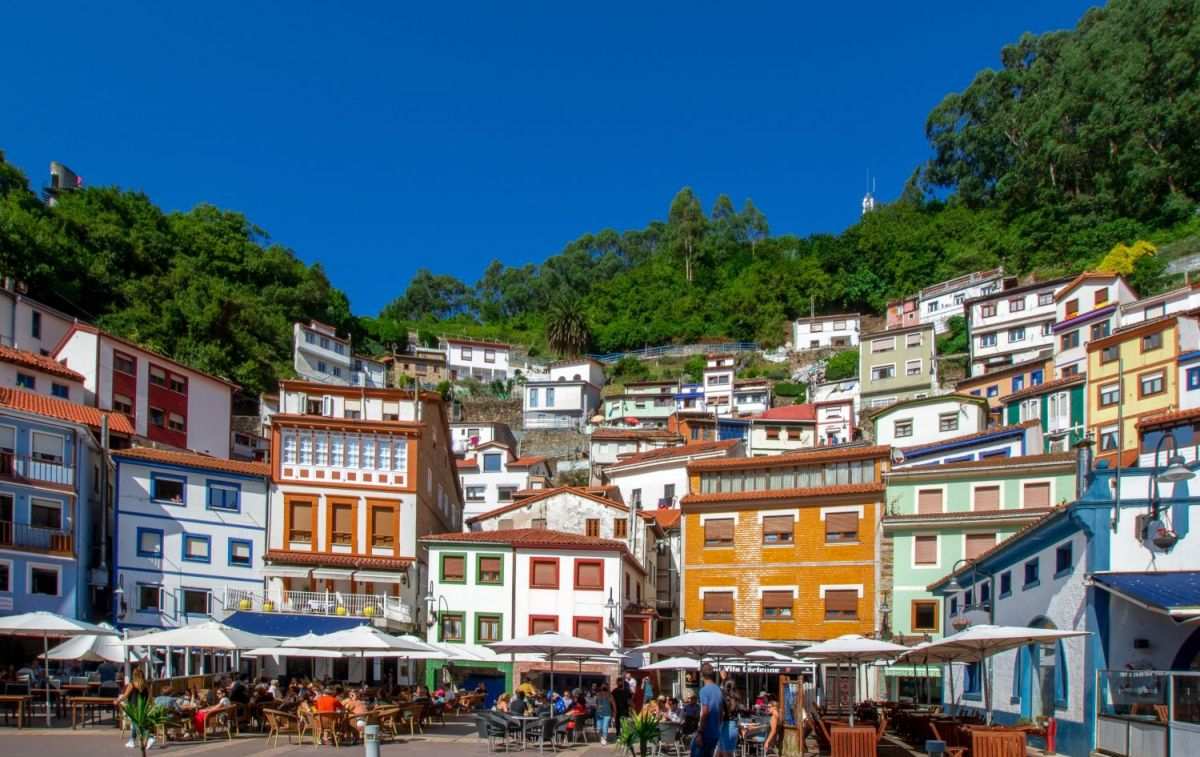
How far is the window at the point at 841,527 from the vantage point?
43.9 meters

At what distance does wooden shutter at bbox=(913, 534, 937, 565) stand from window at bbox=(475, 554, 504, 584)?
15570mm

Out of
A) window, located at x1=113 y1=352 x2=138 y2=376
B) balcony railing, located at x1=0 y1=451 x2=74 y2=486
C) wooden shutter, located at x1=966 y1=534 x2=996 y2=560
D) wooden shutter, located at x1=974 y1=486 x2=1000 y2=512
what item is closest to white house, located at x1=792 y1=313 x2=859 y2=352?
wooden shutter, located at x1=974 y1=486 x2=1000 y2=512

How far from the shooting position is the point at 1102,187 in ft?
307

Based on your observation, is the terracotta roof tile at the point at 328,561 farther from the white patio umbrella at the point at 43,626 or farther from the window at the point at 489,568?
the white patio umbrella at the point at 43,626

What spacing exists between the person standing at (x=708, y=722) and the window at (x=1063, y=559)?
10896mm

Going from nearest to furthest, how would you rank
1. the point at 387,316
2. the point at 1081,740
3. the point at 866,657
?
the point at 1081,740 → the point at 866,657 → the point at 387,316

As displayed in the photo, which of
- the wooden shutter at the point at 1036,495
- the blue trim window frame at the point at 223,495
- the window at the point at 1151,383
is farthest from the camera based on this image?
the window at the point at 1151,383

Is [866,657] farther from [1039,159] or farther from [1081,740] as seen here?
[1039,159]

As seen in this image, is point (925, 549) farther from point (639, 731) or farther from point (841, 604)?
point (639, 731)

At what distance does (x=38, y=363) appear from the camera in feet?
153

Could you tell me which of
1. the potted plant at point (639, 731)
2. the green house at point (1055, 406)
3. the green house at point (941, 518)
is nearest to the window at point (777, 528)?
the green house at point (941, 518)

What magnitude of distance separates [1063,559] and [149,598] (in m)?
31.5

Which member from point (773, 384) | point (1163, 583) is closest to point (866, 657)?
point (1163, 583)

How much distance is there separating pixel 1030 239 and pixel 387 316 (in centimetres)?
7002
